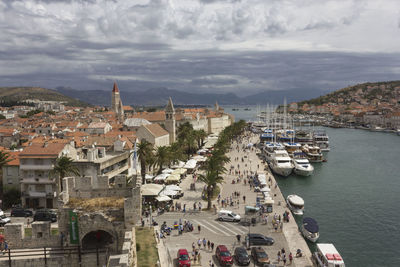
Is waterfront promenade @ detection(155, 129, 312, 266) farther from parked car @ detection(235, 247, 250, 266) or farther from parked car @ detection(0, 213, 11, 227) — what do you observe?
parked car @ detection(0, 213, 11, 227)

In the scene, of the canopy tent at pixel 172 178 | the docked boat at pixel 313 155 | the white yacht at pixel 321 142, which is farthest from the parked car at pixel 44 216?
the white yacht at pixel 321 142

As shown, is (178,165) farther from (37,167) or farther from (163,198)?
(37,167)

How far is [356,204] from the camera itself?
45844 millimetres

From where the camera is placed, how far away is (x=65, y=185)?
22750 mm

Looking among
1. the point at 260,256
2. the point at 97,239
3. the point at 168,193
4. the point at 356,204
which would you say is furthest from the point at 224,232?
the point at 356,204

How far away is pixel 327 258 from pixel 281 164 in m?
38.0

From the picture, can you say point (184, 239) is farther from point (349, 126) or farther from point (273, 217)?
point (349, 126)

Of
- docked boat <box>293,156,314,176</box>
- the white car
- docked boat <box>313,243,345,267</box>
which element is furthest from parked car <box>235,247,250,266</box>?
docked boat <box>293,156,314,176</box>

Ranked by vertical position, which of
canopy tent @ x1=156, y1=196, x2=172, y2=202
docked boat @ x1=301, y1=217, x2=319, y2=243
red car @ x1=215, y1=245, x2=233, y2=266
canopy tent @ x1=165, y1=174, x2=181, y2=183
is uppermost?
canopy tent @ x1=165, y1=174, x2=181, y2=183

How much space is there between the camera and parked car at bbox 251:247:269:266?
24.9m

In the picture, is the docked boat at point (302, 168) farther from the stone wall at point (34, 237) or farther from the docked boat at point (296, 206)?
the stone wall at point (34, 237)

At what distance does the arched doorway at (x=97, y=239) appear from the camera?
2161 cm

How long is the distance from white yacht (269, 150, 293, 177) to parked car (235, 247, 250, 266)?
1497 inches

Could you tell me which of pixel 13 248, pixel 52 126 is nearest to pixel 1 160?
pixel 13 248
